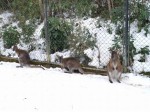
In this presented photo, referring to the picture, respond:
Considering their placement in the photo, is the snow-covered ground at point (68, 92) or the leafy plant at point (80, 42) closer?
the snow-covered ground at point (68, 92)

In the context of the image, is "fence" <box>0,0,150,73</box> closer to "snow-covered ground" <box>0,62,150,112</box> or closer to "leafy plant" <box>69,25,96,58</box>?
"leafy plant" <box>69,25,96,58</box>

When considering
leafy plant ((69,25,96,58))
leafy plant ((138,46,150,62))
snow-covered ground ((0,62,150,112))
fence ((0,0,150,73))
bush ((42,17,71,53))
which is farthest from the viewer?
bush ((42,17,71,53))

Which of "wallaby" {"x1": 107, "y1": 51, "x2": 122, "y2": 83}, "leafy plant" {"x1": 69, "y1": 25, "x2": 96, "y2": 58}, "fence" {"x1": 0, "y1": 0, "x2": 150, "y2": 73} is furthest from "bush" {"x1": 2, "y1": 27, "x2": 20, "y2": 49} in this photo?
"wallaby" {"x1": 107, "y1": 51, "x2": 122, "y2": 83}

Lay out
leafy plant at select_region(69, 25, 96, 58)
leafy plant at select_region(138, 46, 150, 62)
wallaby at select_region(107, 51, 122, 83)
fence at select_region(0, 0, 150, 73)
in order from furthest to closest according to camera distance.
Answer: leafy plant at select_region(69, 25, 96, 58), fence at select_region(0, 0, 150, 73), leafy plant at select_region(138, 46, 150, 62), wallaby at select_region(107, 51, 122, 83)

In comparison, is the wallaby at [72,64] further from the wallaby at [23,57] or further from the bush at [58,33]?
the wallaby at [23,57]

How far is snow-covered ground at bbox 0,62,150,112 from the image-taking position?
787cm

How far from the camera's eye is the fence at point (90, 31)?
10.3 meters

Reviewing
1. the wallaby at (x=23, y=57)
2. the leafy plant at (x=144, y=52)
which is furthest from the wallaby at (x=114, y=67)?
the wallaby at (x=23, y=57)

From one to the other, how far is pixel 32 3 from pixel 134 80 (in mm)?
5101

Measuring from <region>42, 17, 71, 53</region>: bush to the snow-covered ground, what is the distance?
0.95m

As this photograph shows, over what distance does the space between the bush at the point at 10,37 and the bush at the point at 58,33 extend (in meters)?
1.37

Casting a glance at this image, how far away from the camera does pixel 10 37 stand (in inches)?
486

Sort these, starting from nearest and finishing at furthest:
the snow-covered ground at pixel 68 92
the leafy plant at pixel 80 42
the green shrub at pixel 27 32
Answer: the snow-covered ground at pixel 68 92 < the leafy plant at pixel 80 42 < the green shrub at pixel 27 32

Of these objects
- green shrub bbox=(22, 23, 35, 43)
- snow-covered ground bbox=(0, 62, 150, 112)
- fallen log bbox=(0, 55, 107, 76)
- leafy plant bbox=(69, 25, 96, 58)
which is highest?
green shrub bbox=(22, 23, 35, 43)
